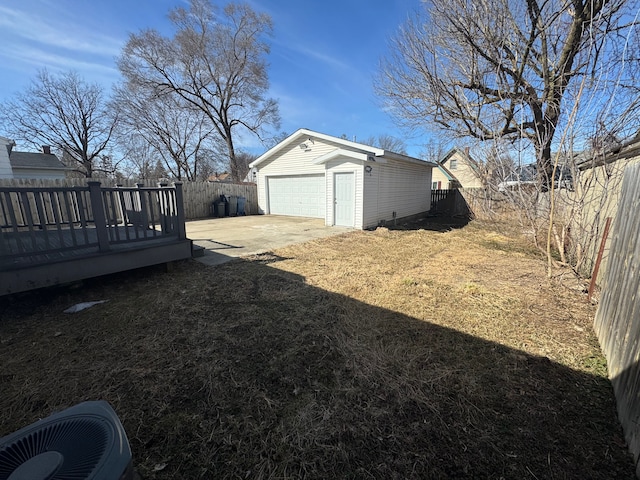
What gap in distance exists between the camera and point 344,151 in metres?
9.08

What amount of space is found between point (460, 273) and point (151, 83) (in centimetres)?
2323

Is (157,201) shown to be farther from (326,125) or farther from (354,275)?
(326,125)

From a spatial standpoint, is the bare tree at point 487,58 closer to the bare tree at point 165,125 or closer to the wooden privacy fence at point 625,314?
the wooden privacy fence at point 625,314

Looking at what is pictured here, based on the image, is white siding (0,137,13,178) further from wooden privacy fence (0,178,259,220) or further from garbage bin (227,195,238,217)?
garbage bin (227,195,238,217)

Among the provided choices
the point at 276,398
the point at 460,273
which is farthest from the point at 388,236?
the point at 276,398

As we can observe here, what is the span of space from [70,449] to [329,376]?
64.9 inches

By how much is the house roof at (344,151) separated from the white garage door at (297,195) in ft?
4.83

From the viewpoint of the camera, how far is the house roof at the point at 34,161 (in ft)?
59.9

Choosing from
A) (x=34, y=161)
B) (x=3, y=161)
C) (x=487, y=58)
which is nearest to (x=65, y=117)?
(x=34, y=161)

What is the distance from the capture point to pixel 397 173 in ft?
37.2

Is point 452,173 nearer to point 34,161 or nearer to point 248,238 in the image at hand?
point 248,238

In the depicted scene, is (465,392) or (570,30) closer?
(465,392)

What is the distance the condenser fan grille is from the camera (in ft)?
3.15

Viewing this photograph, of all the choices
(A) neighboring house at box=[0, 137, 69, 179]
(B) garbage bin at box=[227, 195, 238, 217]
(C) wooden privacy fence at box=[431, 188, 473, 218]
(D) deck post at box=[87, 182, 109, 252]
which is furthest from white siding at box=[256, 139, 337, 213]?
(A) neighboring house at box=[0, 137, 69, 179]
